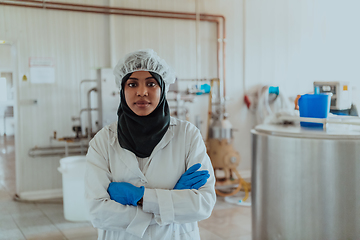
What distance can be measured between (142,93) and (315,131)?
3.82ft

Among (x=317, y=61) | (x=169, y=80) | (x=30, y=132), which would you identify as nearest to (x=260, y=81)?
(x=317, y=61)

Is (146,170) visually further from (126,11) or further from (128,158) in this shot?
(126,11)

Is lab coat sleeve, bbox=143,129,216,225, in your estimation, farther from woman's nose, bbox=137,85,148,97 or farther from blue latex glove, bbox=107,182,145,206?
woman's nose, bbox=137,85,148,97

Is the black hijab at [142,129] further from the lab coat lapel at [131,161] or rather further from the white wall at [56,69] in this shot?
the white wall at [56,69]

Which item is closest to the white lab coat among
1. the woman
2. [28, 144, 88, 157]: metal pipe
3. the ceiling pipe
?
the woman

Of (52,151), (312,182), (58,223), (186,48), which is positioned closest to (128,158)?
(312,182)

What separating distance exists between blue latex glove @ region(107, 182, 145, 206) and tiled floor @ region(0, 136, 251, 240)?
1.95 metres

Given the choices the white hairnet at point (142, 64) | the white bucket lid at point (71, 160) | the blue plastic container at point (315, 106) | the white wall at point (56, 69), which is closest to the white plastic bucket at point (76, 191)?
the white bucket lid at point (71, 160)

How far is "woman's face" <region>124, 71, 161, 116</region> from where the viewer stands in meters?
1.31

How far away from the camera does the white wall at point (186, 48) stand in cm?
405

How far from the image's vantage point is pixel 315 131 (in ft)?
6.62

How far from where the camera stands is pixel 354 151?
1869 mm

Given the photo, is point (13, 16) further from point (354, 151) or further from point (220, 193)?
point (354, 151)

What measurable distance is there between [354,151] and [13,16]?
364cm
